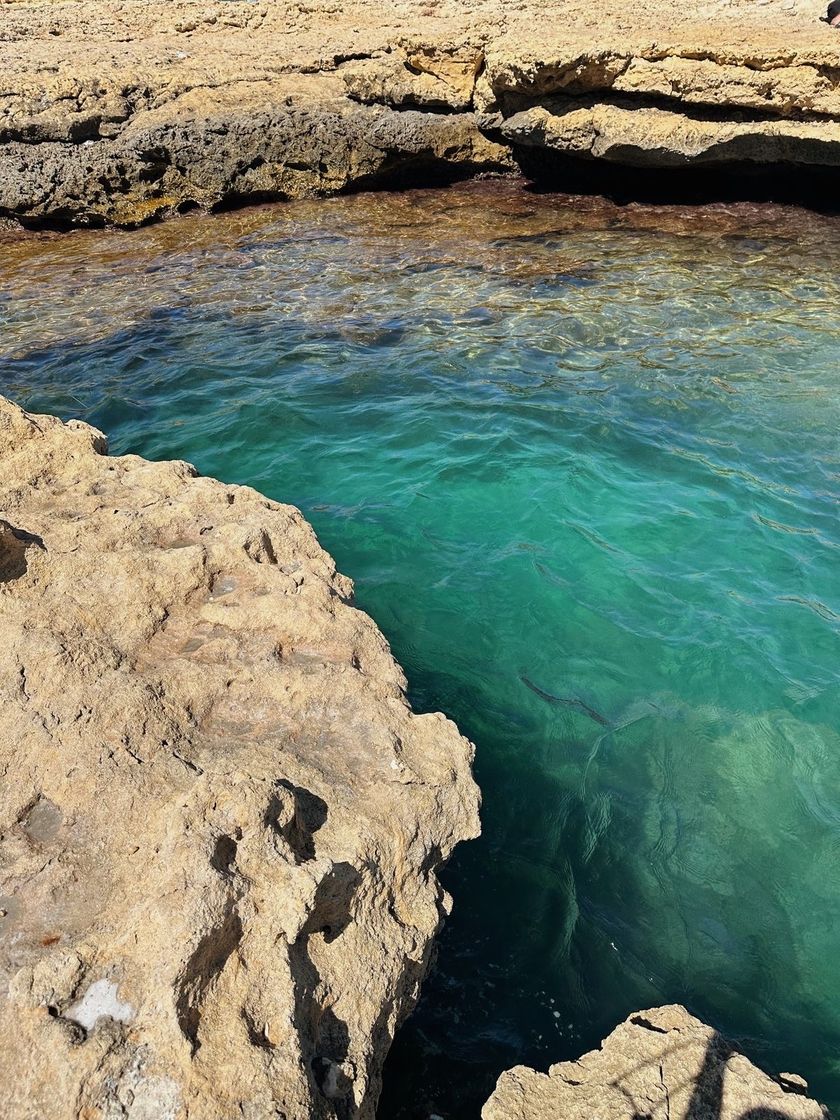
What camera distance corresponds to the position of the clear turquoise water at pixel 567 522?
3.23 metres

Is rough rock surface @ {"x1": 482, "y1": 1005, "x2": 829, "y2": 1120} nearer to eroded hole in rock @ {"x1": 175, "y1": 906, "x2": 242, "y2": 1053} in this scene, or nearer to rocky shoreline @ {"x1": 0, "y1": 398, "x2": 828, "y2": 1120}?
rocky shoreline @ {"x1": 0, "y1": 398, "x2": 828, "y2": 1120}

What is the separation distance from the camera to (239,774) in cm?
237

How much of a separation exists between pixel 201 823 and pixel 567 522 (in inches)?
163

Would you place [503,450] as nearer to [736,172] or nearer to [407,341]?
[407,341]

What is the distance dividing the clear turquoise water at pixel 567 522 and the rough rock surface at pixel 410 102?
4.13 ft

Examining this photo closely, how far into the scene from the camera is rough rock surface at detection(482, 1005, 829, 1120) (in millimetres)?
2203

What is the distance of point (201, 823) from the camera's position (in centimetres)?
220

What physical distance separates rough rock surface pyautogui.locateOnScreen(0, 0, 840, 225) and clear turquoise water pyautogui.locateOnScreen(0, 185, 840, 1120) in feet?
4.13

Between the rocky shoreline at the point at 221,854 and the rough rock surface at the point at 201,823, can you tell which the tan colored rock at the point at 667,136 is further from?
the rocky shoreline at the point at 221,854

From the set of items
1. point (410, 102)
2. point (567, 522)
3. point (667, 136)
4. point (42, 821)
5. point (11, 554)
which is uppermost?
point (410, 102)

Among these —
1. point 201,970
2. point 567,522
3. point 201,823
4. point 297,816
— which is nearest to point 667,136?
point 567,522

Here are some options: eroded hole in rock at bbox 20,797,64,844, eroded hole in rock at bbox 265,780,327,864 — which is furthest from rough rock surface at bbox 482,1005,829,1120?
eroded hole in rock at bbox 20,797,64,844

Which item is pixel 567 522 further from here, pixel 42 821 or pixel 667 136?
pixel 667 136

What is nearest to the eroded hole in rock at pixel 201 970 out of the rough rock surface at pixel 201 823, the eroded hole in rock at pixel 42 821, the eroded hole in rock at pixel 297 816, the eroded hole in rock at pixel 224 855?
the rough rock surface at pixel 201 823
